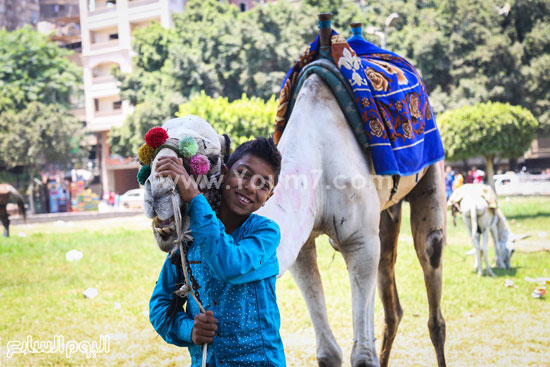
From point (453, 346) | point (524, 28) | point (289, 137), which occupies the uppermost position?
point (524, 28)

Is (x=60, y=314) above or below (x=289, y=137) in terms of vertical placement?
below

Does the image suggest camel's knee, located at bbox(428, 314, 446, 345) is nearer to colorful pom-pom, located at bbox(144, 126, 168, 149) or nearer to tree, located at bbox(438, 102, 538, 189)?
colorful pom-pom, located at bbox(144, 126, 168, 149)

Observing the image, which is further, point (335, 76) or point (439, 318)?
point (439, 318)

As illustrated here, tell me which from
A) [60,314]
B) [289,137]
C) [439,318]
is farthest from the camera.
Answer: [60,314]

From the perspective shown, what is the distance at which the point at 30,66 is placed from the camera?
31016 millimetres

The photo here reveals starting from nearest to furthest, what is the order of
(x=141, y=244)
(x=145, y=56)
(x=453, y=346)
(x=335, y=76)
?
(x=335, y=76), (x=453, y=346), (x=141, y=244), (x=145, y=56)

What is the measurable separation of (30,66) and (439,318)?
30994mm

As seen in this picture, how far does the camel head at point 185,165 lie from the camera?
5.48ft

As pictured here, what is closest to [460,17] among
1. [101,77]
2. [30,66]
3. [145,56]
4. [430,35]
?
[430,35]

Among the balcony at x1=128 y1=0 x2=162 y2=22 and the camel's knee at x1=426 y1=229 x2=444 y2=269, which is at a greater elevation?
the balcony at x1=128 y1=0 x2=162 y2=22

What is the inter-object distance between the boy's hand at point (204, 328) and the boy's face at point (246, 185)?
0.35m

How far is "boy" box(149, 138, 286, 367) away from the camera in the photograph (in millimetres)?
1801

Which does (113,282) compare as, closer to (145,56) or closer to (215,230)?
(215,230)

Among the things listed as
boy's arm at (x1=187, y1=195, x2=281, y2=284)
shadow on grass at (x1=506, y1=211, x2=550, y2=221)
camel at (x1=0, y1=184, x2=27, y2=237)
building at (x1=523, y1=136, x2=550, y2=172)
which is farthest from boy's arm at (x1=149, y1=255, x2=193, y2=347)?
building at (x1=523, y1=136, x2=550, y2=172)
